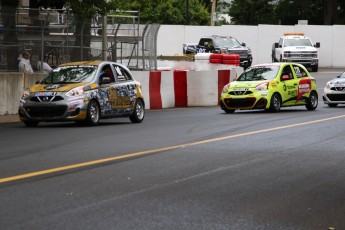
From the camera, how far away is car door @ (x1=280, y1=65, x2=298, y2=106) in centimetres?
2695

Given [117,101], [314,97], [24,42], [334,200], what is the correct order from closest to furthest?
[334,200] → [117,101] → [24,42] → [314,97]

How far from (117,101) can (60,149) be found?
6.61 metres

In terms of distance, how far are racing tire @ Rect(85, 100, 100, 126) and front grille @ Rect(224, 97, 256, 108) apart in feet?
22.0

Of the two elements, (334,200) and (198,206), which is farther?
(334,200)

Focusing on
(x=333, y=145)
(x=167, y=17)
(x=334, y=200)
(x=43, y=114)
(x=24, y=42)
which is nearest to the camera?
(x=334, y=200)

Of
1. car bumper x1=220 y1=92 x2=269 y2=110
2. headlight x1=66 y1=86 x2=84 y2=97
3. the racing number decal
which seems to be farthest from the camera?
the racing number decal

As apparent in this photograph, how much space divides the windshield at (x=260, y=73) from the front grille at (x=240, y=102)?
98cm

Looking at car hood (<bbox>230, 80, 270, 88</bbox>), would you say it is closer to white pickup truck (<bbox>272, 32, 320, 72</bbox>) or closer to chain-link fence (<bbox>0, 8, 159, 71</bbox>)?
chain-link fence (<bbox>0, 8, 159, 71</bbox>)

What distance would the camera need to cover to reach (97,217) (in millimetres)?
8320

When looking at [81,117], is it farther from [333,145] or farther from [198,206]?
[198,206]

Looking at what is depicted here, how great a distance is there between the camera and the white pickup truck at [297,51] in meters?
51.4

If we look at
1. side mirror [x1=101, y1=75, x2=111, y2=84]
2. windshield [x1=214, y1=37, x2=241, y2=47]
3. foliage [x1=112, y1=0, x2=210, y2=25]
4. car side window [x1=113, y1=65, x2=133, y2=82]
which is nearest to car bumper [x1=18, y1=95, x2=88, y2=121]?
side mirror [x1=101, y1=75, x2=111, y2=84]

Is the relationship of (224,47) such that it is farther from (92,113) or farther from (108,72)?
(92,113)

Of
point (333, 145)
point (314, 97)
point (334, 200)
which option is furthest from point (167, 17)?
point (334, 200)
